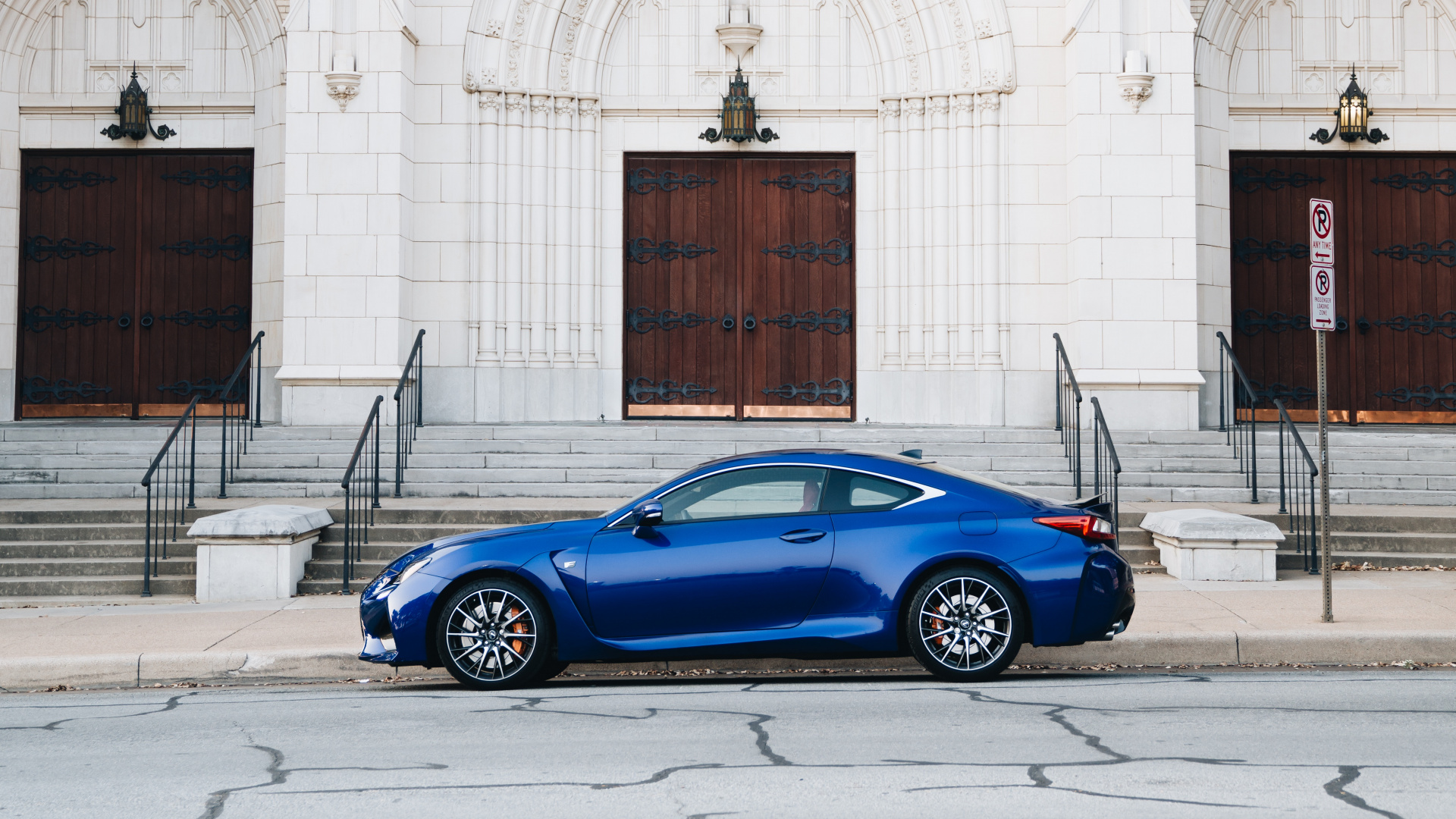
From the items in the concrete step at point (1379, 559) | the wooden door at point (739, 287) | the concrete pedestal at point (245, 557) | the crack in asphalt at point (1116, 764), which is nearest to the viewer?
the crack in asphalt at point (1116, 764)

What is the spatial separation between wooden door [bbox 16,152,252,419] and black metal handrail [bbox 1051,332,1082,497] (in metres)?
10.5

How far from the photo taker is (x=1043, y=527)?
7.43 m

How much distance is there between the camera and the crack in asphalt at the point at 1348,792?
477cm

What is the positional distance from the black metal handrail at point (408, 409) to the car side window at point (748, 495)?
622 centimetres

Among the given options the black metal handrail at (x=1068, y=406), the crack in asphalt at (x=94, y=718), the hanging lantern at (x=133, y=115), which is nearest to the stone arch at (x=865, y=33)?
the black metal handrail at (x=1068, y=406)

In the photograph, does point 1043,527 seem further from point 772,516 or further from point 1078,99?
point 1078,99

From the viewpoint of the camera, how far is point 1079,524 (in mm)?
7430

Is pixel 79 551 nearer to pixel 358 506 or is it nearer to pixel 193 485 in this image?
pixel 193 485

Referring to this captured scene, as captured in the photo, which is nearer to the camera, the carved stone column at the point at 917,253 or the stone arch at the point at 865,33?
the stone arch at the point at 865,33

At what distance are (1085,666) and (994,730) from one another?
2.25 metres

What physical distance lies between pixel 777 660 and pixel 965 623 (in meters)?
1.43

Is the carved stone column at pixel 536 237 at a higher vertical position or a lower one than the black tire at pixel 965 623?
higher

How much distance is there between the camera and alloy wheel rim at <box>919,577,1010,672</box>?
24.3ft

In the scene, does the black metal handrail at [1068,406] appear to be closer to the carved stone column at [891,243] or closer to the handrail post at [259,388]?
the carved stone column at [891,243]
